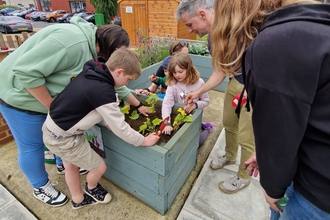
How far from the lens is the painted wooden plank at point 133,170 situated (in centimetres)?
164

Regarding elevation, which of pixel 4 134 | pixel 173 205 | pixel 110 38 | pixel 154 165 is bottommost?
pixel 173 205

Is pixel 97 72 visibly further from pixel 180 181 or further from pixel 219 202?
pixel 219 202

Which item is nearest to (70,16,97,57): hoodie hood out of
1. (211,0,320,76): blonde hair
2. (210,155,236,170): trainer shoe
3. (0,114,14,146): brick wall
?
(211,0,320,76): blonde hair

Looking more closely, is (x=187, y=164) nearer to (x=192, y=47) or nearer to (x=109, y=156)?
(x=109, y=156)

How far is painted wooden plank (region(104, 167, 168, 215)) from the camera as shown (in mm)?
1728

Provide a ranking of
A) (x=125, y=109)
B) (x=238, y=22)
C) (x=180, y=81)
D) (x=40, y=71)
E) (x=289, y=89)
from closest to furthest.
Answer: (x=289, y=89), (x=238, y=22), (x=40, y=71), (x=125, y=109), (x=180, y=81)

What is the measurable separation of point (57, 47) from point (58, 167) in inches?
56.2

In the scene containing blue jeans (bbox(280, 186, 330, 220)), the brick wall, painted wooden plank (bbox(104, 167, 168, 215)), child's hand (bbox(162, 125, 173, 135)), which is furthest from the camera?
the brick wall

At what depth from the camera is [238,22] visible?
2.63 ft

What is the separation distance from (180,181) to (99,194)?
2.49 ft

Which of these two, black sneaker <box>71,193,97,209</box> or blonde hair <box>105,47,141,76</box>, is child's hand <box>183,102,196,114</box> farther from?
black sneaker <box>71,193,97,209</box>

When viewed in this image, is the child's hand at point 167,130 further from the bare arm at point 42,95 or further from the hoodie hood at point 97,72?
the bare arm at point 42,95

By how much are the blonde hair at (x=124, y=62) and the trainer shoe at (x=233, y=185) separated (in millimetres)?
1397

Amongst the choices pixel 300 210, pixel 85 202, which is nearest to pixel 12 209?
pixel 85 202
